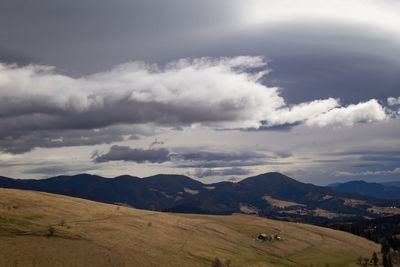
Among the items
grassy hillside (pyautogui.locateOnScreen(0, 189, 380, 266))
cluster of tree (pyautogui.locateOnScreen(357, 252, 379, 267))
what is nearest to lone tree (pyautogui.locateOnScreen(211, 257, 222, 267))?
grassy hillside (pyautogui.locateOnScreen(0, 189, 380, 266))

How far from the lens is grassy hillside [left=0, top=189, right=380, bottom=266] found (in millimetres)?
108125

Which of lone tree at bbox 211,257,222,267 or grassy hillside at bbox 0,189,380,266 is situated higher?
grassy hillside at bbox 0,189,380,266

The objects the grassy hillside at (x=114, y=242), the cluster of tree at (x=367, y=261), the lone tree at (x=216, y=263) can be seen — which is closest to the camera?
the grassy hillside at (x=114, y=242)

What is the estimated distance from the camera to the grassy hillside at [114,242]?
108125 mm

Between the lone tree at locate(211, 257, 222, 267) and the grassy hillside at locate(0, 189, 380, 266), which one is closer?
the grassy hillside at locate(0, 189, 380, 266)

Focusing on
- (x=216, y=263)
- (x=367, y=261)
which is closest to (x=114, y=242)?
(x=216, y=263)

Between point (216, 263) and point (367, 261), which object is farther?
point (367, 261)

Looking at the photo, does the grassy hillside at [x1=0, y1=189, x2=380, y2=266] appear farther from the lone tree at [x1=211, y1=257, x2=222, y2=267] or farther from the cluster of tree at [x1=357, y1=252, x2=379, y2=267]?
the cluster of tree at [x1=357, y1=252, x2=379, y2=267]

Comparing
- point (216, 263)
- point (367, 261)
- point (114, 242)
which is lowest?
point (367, 261)

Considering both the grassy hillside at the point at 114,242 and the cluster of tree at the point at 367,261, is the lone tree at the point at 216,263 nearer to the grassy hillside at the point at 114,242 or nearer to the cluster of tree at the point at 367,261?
the grassy hillside at the point at 114,242

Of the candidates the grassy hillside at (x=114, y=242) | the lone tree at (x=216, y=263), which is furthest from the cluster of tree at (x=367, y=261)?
the lone tree at (x=216, y=263)

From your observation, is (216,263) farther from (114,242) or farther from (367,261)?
(367,261)

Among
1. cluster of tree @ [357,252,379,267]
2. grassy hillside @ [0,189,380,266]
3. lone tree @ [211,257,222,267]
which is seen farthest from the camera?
cluster of tree @ [357,252,379,267]

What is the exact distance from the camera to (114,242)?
128 m
